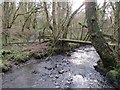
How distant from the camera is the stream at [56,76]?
6876 mm

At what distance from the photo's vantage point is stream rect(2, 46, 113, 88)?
22.6 feet

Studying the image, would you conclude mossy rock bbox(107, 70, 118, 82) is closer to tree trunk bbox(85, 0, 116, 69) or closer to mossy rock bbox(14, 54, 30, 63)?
tree trunk bbox(85, 0, 116, 69)

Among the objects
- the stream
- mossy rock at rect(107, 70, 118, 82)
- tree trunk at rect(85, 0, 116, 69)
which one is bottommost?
the stream

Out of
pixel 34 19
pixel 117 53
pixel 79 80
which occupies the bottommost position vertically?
pixel 79 80

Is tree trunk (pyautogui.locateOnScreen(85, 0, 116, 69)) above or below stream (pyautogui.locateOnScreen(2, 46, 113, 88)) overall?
above

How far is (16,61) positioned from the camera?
9609mm

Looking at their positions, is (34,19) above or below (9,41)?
above

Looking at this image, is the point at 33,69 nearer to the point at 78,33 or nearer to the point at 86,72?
the point at 86,72

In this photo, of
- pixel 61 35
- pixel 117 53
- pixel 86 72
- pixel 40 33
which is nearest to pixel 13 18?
pixel 40 33

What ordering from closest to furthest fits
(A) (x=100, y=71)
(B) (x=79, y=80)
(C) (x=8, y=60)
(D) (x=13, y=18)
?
(B) (x=79, y=80)
(A) (x=100, y=71)
(C) (x=8, y=60)
(D) (x=13, y=18)

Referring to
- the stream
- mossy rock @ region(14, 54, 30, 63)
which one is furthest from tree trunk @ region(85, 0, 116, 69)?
mossy rock @ region(14, 54, 30, 63)

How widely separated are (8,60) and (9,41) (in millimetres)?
3334

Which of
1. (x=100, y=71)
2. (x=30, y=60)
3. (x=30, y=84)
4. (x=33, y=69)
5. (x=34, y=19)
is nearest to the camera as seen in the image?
(x=30, y=84)

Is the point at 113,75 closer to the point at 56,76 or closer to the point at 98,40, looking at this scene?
the point at 98,40
